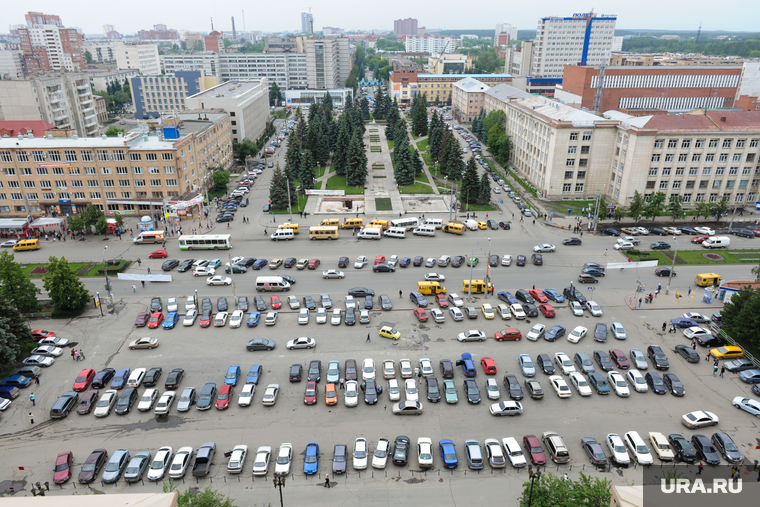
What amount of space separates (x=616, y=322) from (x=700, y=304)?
10606mm

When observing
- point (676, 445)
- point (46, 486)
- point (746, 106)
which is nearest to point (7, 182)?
point (46, 486)

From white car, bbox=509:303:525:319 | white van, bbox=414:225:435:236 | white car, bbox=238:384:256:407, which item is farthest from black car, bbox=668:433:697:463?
white van, bbox=414:225:435:236

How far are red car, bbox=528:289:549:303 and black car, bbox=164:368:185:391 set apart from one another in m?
31.6

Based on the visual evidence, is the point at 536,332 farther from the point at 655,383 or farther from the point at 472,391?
the point at 472,391

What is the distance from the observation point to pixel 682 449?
28.5m

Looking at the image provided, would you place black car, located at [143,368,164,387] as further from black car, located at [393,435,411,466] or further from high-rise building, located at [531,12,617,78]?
high-rise building, located at [531,12,617,78]

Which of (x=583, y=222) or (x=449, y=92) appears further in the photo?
(x=449, y=92)

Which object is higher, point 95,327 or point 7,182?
point 7,182

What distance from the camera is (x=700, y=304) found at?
46.4 metres

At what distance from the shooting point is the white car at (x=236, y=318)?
4284 cm

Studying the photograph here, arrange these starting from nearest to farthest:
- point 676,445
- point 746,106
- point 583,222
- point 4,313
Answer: point 676,445, point 4,313, point 583,222, point 746,106

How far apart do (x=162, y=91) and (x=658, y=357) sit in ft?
484

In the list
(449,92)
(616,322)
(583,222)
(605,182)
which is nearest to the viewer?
(616,322)

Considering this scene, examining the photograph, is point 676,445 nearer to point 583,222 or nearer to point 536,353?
point 536,353
